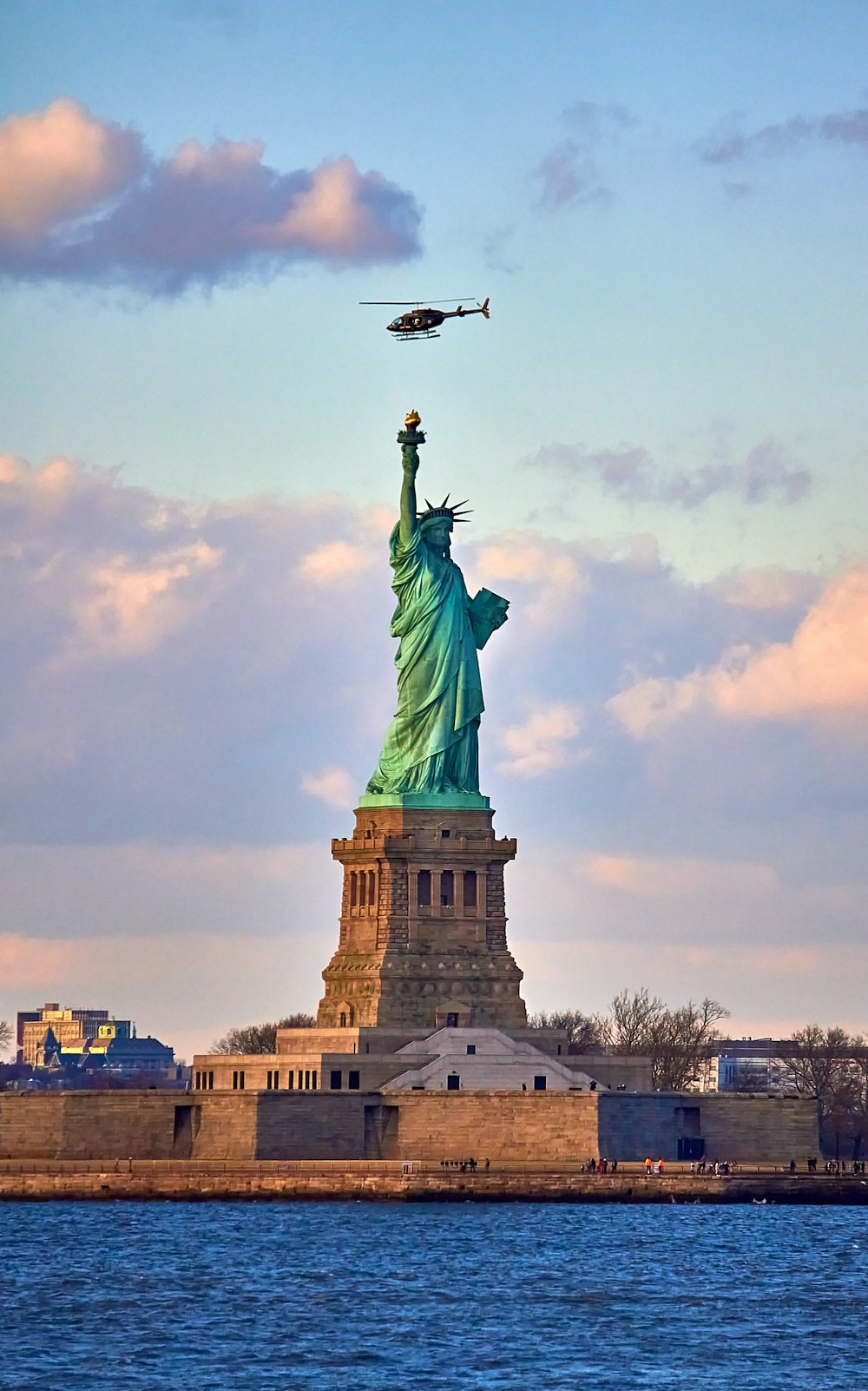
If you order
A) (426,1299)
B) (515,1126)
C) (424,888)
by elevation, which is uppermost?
(424,888)

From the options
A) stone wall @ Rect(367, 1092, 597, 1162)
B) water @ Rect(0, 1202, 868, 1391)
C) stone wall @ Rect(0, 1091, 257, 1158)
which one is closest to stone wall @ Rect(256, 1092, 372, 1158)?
stone wall @ Rect(0, 1091, 257, 1158)

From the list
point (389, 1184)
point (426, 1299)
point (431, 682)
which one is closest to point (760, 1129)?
point (389, 1184)

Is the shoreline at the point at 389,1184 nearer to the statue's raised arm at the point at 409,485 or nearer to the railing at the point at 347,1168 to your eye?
the railing at the point at 347,1168

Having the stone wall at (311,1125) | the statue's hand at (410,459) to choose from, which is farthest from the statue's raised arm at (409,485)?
the stone wall at (311,1125)

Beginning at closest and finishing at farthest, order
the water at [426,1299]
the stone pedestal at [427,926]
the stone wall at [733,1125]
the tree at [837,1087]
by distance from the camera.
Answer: the water at [426,1299], the stone wall at [733,1125], the stone pedestal at [427,926], the tree at [837,1087]

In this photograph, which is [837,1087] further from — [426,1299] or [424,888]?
[426,1299]

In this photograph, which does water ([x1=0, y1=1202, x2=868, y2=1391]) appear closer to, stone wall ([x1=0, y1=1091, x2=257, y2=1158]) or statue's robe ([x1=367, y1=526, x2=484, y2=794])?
stone wall ([x1=0, y1=1091, x2=257, y2=1158])
